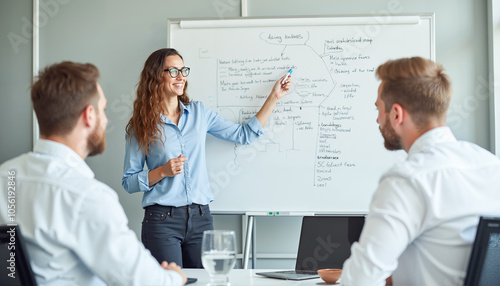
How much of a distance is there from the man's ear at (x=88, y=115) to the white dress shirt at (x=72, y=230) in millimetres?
149

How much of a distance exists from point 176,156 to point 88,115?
1587mm

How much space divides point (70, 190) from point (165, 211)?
165 cm

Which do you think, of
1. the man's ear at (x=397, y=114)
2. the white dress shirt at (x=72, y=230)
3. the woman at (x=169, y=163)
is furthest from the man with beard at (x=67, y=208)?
the woman at (x=169, y=163)

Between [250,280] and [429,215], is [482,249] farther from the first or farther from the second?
[250,280]

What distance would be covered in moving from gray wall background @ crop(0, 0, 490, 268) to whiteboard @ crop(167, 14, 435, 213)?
0.23 meters

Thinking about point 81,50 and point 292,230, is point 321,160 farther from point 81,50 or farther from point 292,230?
point 81,50

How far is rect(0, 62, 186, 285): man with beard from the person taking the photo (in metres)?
1.30

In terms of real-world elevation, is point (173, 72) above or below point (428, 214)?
above

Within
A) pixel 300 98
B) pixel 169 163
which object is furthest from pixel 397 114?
pixel 300 98

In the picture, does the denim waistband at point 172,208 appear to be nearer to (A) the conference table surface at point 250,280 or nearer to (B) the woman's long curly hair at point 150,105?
(B) the woman's long curly hair at point 150,105

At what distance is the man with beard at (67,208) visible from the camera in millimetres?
1305

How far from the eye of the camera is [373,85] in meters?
3.47

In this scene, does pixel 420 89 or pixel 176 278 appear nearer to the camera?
pixel 176 278

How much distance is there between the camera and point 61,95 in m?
1.45
